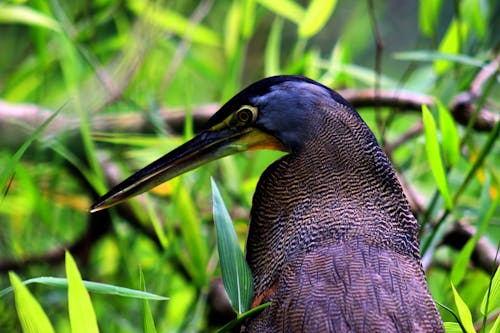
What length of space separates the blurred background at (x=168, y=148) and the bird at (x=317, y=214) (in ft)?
0.95

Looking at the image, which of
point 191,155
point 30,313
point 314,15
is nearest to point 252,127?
point 191,155

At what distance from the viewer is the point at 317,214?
1.54m

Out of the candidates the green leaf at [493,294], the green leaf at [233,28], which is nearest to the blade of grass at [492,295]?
the green leaf at [493,294]

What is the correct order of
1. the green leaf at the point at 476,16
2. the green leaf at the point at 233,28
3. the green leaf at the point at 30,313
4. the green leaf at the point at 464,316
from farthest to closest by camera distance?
the green leaf at the point at 233,28, the green leaf at the point at 476,16, the green leaf at the point at 464,316, the green leaf at the point at 30,313

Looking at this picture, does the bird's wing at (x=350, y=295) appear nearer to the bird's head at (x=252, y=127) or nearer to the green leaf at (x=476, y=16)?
the bird's head at (x=252, y=127)

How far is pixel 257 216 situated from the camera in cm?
168

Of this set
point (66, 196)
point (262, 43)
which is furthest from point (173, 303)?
point (262, 43)

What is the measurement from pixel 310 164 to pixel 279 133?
8cm

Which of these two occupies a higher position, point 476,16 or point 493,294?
point 476,16

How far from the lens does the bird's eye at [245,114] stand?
160cm

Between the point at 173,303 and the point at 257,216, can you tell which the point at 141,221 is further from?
the point at 257,216

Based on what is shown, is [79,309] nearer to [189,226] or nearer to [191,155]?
[191,155]

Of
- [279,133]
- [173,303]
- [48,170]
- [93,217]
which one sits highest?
[279,133]

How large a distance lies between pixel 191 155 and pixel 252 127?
13cm
